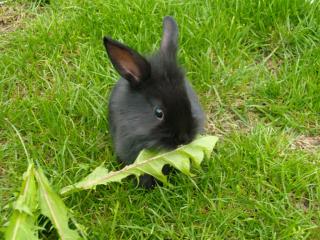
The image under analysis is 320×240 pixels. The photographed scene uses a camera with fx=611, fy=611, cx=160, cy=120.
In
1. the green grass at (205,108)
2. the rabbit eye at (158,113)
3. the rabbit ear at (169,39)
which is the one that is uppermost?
the rabbit ear at (169,39)

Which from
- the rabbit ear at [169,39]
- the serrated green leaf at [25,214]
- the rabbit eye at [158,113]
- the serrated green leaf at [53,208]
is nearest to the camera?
the serrated green leaf at [25,214]

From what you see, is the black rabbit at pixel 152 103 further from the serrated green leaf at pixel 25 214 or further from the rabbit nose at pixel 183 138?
the serrated green leaf at pixel 25 214

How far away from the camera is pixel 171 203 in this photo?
3.62 meters

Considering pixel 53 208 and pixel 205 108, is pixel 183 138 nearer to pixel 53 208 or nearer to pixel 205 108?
pixel 53 208

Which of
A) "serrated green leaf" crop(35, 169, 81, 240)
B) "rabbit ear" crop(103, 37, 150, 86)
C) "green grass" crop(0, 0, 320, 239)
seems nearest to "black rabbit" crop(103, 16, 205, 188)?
"rabbit ear" crop(103, 37, 150, 86)

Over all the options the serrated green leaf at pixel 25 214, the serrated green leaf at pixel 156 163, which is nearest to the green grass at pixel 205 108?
the serrated green leaf at pixel 156 163

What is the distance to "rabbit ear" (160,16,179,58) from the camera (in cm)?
351

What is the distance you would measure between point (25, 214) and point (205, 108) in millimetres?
1617

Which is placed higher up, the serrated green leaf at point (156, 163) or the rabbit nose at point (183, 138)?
the rabbit nose at point (183, 138)

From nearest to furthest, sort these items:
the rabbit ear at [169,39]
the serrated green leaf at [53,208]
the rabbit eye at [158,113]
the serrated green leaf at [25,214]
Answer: the serrated green leaf at [25,214] < the serrated green leaf at [53,208] < the rabbit eye at [158,113] < the rabbit ear at [169,39]

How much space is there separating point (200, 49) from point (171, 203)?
131 centimetres

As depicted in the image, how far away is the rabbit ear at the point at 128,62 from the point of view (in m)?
3.35

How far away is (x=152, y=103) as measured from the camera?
133 inches

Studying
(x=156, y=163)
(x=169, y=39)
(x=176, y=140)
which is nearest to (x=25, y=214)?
(x=156, y=163)
